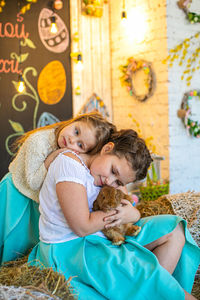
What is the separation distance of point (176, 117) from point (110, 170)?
113 inches

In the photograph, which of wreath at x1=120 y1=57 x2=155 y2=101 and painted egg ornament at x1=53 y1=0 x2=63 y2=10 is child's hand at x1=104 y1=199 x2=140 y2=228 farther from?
painted egg ornament at x1=53 y1=0 x2=63 y2=10

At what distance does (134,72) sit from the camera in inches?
184

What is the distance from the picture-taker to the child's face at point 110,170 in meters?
1.64

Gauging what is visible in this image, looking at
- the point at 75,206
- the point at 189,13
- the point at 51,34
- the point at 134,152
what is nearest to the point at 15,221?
the point at 75,206

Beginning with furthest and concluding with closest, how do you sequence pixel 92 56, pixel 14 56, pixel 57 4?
pixel 92 56 < pixel 57 4 < pixel 14 56

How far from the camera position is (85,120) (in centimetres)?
184

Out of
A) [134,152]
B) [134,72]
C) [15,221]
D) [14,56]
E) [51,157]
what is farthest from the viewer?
[134,72]

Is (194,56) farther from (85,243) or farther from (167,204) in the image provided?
(85,243)

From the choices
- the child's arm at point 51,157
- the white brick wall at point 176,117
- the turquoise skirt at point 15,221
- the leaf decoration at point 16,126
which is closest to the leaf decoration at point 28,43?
the leaf decoration at point 16,126

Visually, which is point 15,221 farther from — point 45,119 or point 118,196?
point 45,119

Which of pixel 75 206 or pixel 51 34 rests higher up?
pixel 51 34

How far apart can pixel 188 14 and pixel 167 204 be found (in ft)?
9.59

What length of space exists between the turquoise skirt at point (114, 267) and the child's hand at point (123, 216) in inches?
3.2

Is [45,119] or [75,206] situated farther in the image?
[45,119]
